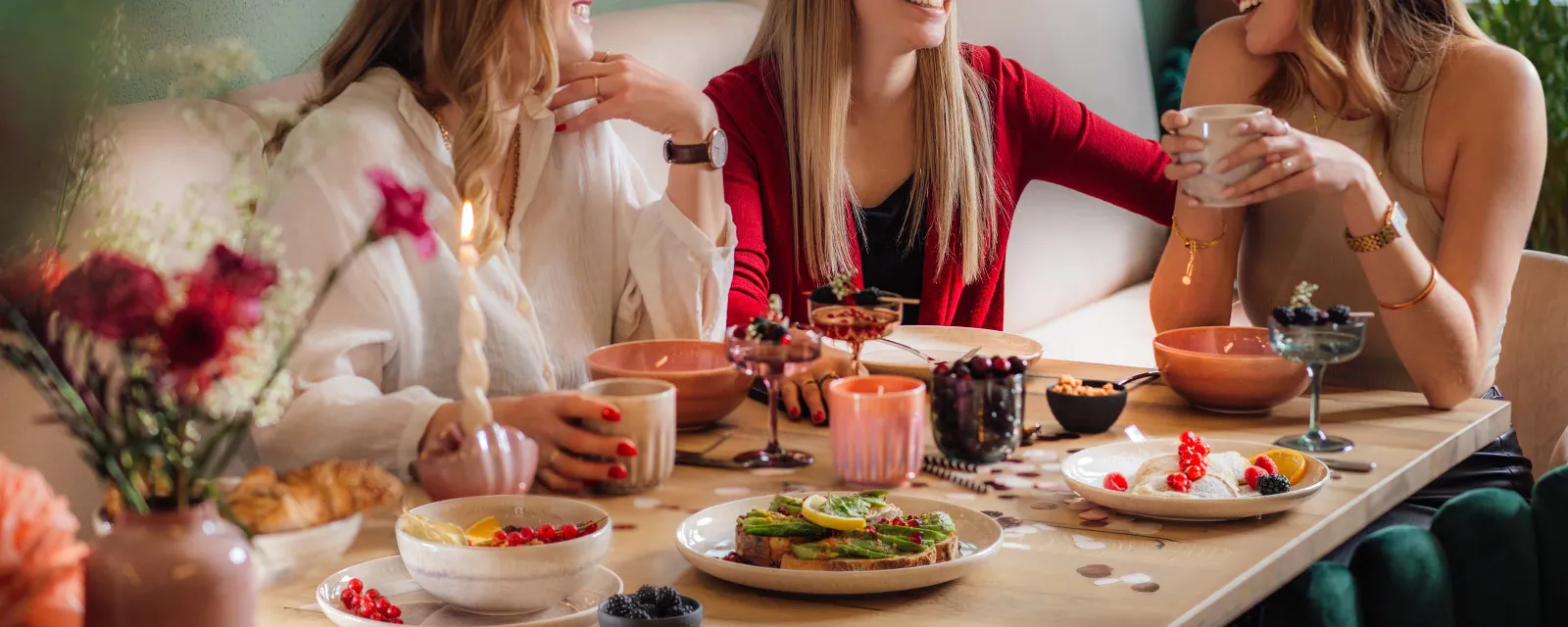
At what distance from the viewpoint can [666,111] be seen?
1.93 m

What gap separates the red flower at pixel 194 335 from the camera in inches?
25.1

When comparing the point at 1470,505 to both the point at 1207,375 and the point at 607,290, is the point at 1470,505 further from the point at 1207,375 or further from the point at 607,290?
the point at 607,290

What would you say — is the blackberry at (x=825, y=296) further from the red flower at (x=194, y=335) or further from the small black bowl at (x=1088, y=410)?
the red flower at (x=194, y=335)

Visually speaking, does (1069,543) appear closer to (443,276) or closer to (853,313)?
(853,313)

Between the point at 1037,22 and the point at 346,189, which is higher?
the point at 1037,22

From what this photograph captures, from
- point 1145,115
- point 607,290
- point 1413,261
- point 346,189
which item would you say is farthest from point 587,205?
point 1145,115

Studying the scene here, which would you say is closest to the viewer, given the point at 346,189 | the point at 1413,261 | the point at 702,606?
the point at 702,606

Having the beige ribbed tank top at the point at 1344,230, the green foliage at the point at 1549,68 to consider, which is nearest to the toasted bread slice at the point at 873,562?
the beige ribbed tank top at the point at 1344,230

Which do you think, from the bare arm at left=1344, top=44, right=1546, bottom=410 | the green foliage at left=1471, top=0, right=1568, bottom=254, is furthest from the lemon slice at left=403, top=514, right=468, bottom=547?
the green foliage at left=1471, top=0, right=1568, bottom=254

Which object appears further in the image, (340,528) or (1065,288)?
(1065,288)

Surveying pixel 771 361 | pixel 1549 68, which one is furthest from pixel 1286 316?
pixel 1549 68

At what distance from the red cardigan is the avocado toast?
1.16 metres

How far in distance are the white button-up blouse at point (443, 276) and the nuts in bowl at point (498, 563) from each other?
317 mm

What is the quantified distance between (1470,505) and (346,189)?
3.87ft
